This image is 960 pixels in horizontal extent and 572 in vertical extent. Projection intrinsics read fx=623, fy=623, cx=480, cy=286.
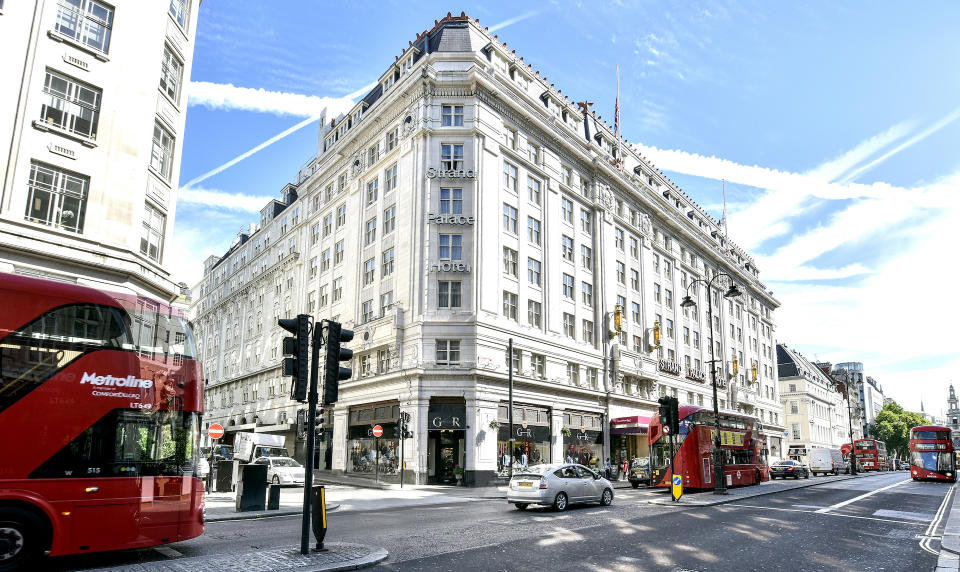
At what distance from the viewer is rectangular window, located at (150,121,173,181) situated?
2552cm

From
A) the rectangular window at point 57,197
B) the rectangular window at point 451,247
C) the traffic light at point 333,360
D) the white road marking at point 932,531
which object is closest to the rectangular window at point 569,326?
the rectangular window at point 451,247

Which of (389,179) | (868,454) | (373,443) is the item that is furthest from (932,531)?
(868,454)

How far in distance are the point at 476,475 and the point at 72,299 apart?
2700 cm

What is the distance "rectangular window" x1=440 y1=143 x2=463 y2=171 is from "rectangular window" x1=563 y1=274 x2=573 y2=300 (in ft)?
37.5

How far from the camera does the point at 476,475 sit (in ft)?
111

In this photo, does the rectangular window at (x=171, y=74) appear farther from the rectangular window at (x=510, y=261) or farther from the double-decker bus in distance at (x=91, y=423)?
the rectangular window at (x=510, y=261)

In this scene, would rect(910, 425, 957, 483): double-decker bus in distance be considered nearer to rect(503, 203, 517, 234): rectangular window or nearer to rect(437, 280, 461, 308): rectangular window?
rect(503, 203, 517, 234): rectangular window

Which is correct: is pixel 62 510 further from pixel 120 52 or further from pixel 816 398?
pixel 816 398

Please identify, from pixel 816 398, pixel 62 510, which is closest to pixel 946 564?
pixel 62 510

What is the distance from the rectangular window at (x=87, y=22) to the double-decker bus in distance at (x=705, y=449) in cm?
2733

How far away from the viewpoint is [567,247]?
45.2 metres


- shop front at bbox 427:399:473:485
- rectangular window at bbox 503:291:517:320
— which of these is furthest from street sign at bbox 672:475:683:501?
rectangular window at bbox 503:291:517:320

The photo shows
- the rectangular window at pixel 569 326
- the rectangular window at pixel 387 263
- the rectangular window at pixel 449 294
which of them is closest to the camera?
the rectangular window at pixel 449 294

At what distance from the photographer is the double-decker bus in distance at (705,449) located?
2694cm
